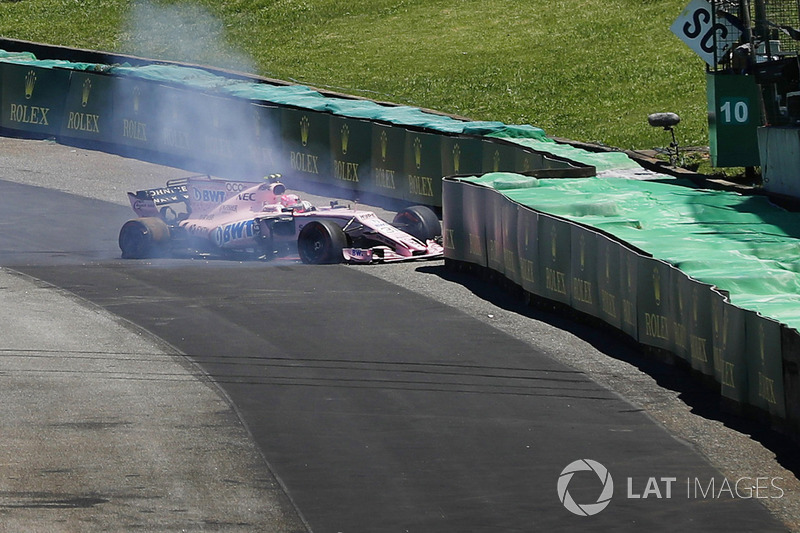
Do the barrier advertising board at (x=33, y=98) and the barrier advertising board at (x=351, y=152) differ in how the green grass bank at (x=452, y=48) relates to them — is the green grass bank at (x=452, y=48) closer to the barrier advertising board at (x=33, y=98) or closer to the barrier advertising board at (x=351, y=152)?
the barrier advertising board at (x=351, y=152)

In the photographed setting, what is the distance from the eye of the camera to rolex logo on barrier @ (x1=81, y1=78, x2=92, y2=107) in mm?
34703

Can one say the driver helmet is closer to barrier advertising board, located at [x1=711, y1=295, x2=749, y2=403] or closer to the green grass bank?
barrier advertising board, located at [x1=711, y1=295, x2=749, y2=403]

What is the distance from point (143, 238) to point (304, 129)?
25.9 feet

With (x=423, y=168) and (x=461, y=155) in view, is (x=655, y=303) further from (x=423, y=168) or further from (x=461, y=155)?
(x=423, y=168)

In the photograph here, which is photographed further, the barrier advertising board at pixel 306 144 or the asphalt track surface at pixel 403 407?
the barrier advertising board at pixel 306 144

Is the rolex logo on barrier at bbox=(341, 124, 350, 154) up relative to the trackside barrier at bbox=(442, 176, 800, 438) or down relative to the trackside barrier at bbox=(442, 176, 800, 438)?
up

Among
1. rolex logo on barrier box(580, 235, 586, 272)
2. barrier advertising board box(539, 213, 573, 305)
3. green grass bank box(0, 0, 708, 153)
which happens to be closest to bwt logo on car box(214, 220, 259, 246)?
barrier advertising board box(539, 213, 573, 305)

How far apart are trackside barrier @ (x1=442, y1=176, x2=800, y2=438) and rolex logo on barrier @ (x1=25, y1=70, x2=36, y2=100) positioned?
17.8 metres

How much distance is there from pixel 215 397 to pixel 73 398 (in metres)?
1.59

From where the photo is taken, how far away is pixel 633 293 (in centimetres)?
1627

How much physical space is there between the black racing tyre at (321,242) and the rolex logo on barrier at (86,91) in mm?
14354

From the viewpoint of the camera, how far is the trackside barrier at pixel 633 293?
13.0 m

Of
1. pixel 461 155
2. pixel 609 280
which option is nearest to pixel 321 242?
pixel 461 155

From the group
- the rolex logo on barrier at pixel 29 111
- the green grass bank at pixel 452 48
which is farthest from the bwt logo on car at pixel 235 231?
the rolex logo on barrier at pixel 29 111
